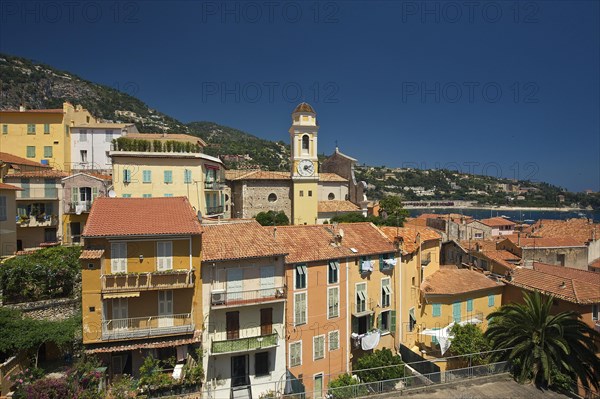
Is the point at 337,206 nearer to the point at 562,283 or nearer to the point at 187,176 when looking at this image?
the point at 187,176

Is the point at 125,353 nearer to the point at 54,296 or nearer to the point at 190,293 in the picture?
the point at 190,293

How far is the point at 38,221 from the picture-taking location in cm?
2858

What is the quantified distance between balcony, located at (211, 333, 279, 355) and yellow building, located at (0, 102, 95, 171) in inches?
1258

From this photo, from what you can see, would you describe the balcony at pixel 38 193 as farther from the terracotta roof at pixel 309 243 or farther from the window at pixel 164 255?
the terracotta roof at pixel 309 243

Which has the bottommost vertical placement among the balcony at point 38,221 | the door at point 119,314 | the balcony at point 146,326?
the balcony at point 146,326

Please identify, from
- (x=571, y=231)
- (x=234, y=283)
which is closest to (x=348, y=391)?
(x=234, y=283)

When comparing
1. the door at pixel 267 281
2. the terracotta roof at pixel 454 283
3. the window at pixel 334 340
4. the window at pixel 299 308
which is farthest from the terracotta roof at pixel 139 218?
the terracotta roof at pixel 454 283

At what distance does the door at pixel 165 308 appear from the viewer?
64.3ft

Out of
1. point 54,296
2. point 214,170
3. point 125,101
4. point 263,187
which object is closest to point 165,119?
point 125,101

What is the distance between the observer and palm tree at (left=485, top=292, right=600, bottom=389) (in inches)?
714

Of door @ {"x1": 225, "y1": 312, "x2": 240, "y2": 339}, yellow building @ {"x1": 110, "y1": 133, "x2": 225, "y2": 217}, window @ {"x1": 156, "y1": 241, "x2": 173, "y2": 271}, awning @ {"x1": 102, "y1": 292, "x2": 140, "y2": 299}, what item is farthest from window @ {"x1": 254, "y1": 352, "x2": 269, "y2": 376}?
yellow building @ {"x1": 110, "y1": 133, "x2": 225, "y2": 217}

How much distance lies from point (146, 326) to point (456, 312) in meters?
23.0

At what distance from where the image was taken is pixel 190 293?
794 inches

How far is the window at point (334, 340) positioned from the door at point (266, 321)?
15.6 ft
